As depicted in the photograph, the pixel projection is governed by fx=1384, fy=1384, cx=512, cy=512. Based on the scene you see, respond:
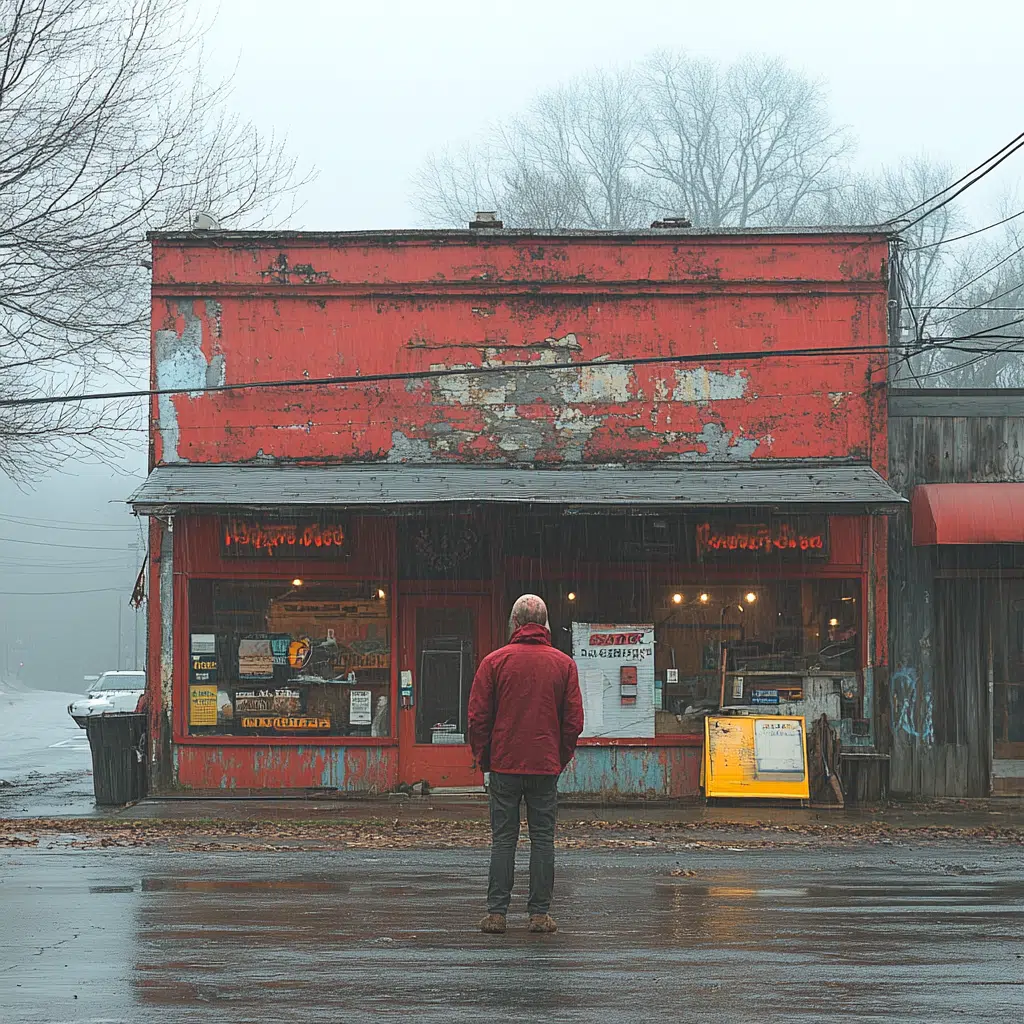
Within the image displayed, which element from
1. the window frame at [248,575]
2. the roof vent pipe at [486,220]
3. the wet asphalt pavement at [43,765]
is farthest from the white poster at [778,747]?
the wet asphalt pavement at [43,765]

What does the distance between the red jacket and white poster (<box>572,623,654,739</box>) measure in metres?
8.56

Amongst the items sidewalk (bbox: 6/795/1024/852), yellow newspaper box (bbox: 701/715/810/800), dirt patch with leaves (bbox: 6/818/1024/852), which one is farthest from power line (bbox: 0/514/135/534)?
dirt patch with leaves (bbox: 6/818/1024/852)

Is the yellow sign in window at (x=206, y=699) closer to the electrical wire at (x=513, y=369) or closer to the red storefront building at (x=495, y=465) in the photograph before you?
the red storefront building at (x=495, y=465)

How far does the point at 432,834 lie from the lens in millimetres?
13102

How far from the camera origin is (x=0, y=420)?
18.9 meters

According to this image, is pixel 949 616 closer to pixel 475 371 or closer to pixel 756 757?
pixel 756 757

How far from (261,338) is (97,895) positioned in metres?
8.81

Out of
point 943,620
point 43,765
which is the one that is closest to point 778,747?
point 943,620

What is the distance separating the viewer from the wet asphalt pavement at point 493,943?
589 centimetres

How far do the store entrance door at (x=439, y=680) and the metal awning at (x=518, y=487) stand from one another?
5.65 feet

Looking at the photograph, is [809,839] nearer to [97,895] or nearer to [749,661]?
[749,661]

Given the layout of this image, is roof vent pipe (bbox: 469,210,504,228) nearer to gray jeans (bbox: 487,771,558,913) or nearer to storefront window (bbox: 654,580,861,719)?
storefront window (bbox: 654,580,861,719)

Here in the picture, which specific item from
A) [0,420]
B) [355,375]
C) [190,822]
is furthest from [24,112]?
[190,822]

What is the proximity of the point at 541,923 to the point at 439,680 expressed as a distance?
916 centimetres
